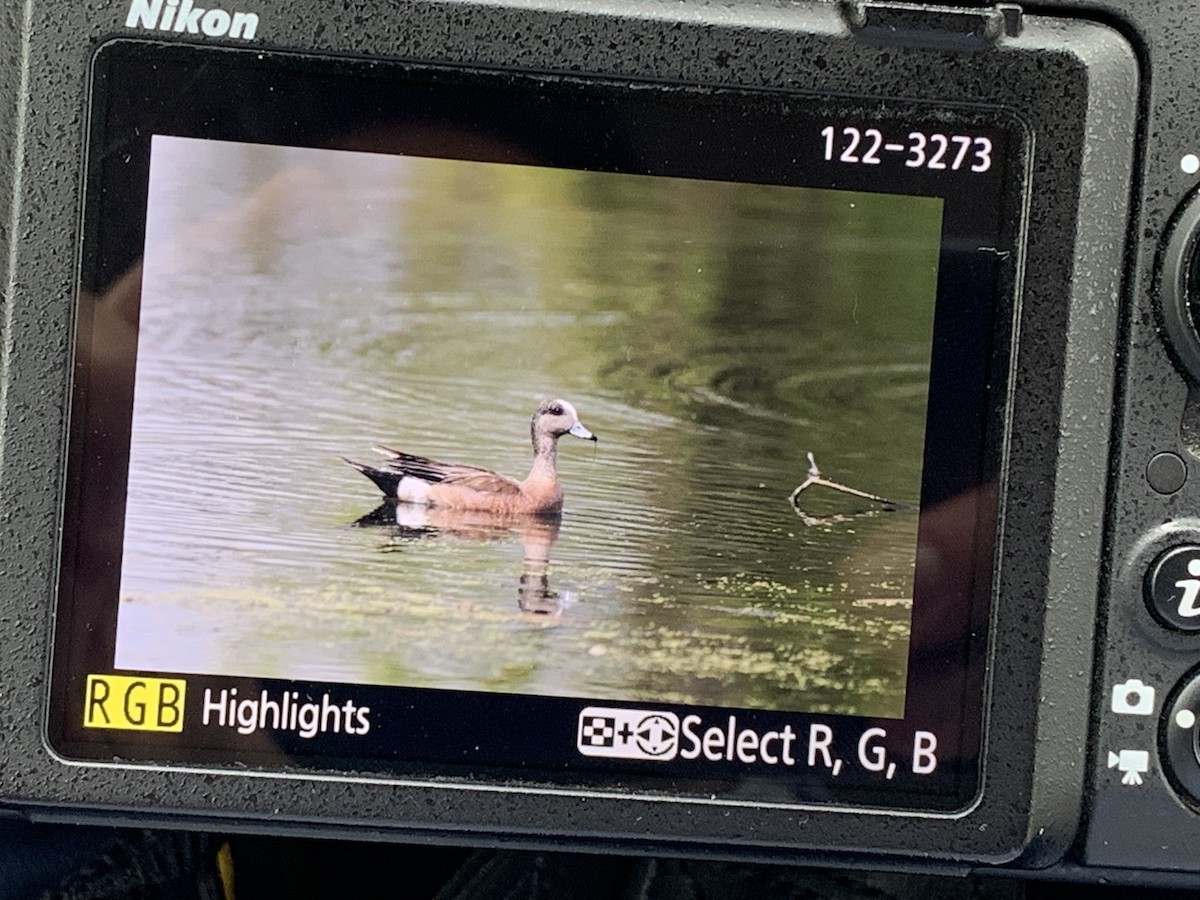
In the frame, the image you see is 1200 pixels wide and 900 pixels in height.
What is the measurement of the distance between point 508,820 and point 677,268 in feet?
0.77

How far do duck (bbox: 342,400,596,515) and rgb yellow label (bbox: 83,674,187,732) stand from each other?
119 millimetres

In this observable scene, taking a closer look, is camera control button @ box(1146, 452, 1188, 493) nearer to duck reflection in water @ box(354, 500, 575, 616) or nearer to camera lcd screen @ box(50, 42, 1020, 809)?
camera lcd screen @ box(50, 42, 1020, 809)

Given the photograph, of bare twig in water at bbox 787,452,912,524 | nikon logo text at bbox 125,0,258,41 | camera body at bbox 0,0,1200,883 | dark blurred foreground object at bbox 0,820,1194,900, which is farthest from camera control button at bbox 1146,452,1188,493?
nikon logo text at bbox 125,0,258,41

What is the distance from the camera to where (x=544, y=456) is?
0.49 meters

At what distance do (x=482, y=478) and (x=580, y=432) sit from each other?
0.04 m

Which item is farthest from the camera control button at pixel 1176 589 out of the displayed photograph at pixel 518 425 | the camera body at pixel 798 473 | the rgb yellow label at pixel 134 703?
the rgb yellow label at pixel 134 703

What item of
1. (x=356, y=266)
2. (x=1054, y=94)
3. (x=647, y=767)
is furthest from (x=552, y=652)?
(x=1054, y=94)

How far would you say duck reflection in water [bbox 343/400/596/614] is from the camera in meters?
0.49

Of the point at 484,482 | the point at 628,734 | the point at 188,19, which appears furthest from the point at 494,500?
the point at 188,19

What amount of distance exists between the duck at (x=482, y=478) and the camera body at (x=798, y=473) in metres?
0.02

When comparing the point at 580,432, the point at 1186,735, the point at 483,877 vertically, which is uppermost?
the point at 580,432

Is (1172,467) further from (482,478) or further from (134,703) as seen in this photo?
(134,703)

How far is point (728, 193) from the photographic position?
1.60ft

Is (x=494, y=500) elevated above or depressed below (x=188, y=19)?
below
